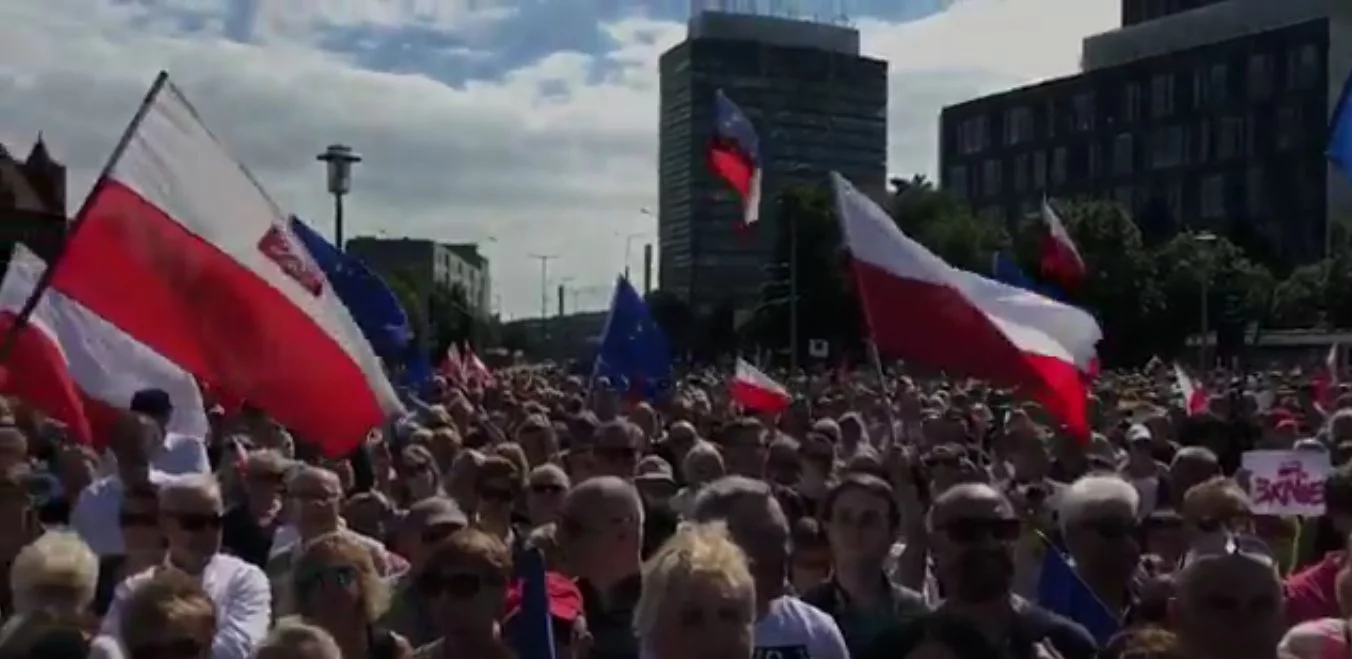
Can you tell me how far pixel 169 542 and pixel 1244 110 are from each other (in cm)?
9153

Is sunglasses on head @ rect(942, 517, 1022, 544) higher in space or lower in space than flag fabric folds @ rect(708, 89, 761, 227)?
lower

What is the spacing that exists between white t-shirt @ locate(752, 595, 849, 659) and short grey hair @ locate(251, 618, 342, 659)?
3.86 feet

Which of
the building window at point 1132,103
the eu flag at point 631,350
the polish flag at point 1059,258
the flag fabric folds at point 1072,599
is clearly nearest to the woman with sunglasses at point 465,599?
the flag fabric folds at point 1072,599

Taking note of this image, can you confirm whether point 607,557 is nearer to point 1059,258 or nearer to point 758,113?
point 1059,258

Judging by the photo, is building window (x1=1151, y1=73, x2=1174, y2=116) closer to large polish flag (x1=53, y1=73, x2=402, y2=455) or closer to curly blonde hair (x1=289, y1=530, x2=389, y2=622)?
large polish flag (x1=53, y1=73, x2=402, y2=455)

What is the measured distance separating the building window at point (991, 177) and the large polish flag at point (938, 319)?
322 feet

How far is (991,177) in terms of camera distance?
355ft

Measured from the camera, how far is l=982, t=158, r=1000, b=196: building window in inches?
4245

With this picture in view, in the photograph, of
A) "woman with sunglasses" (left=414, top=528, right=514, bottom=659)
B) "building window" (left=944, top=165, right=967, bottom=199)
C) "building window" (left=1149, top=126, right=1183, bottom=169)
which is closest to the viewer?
"woman with sunglasses" (left=414, top=528, right=514, bottom=659)

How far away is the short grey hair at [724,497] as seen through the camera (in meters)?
5.43

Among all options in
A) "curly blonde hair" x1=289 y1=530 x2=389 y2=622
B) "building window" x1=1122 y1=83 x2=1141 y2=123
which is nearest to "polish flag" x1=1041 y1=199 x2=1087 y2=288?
"curly blonde hair" x1=289 y1=530 x2=389 y2=622

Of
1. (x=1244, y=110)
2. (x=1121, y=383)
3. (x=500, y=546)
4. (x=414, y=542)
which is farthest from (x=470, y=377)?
(x=1244, y=110)

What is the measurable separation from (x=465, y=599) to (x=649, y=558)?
0.84 meters

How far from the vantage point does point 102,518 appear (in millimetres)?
7516
